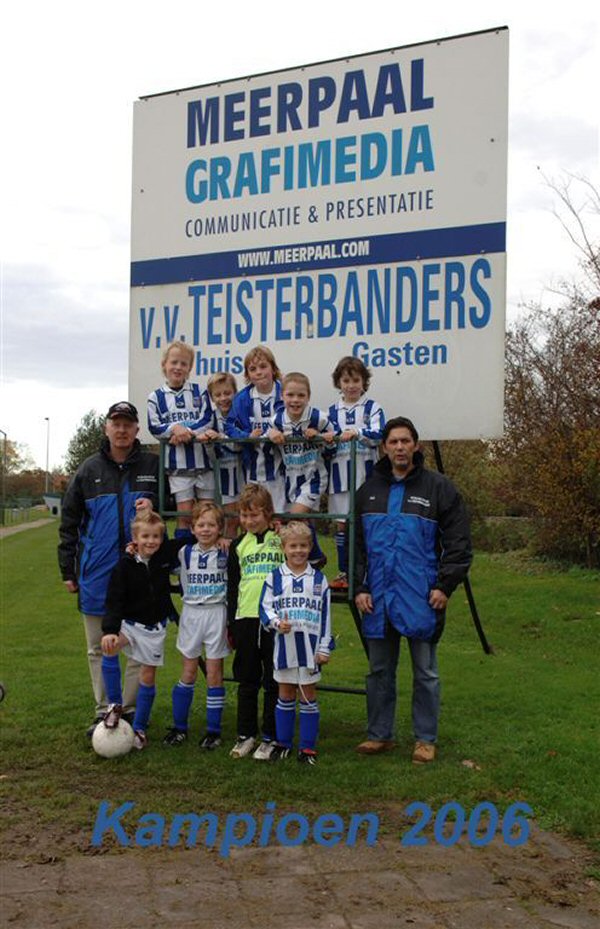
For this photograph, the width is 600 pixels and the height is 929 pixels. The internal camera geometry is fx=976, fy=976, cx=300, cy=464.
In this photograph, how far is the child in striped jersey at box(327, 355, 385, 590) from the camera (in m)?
6.38

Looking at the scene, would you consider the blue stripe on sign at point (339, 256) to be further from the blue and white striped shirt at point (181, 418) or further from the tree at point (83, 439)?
the tree at point (83, 439)

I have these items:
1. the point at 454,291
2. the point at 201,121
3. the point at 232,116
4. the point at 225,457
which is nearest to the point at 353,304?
the point at 454,291

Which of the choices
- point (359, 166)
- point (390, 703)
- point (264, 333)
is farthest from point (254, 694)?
point (359, 166)

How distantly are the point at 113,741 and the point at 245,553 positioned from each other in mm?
1389

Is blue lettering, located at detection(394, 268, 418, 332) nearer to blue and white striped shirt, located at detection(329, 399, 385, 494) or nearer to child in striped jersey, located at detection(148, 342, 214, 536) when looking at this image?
blue and white striped shirt, located at detection(329, 399, 385, 494)

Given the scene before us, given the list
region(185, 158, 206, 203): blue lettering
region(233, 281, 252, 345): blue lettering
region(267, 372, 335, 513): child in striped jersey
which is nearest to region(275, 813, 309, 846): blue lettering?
region(267, 372, 335, 513): child in striped jersey

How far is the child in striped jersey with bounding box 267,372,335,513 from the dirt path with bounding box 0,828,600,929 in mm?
2430

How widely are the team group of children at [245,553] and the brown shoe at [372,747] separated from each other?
352 mm

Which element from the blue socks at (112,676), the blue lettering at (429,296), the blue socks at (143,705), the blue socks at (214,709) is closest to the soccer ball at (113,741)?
the blue socks at (143,705)

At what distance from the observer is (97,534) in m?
6.44

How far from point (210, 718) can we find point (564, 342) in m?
15.7

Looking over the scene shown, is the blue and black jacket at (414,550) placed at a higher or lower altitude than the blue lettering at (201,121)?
lower

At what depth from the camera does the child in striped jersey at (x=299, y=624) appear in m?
5.73

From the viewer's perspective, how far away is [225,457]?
21.8ft
